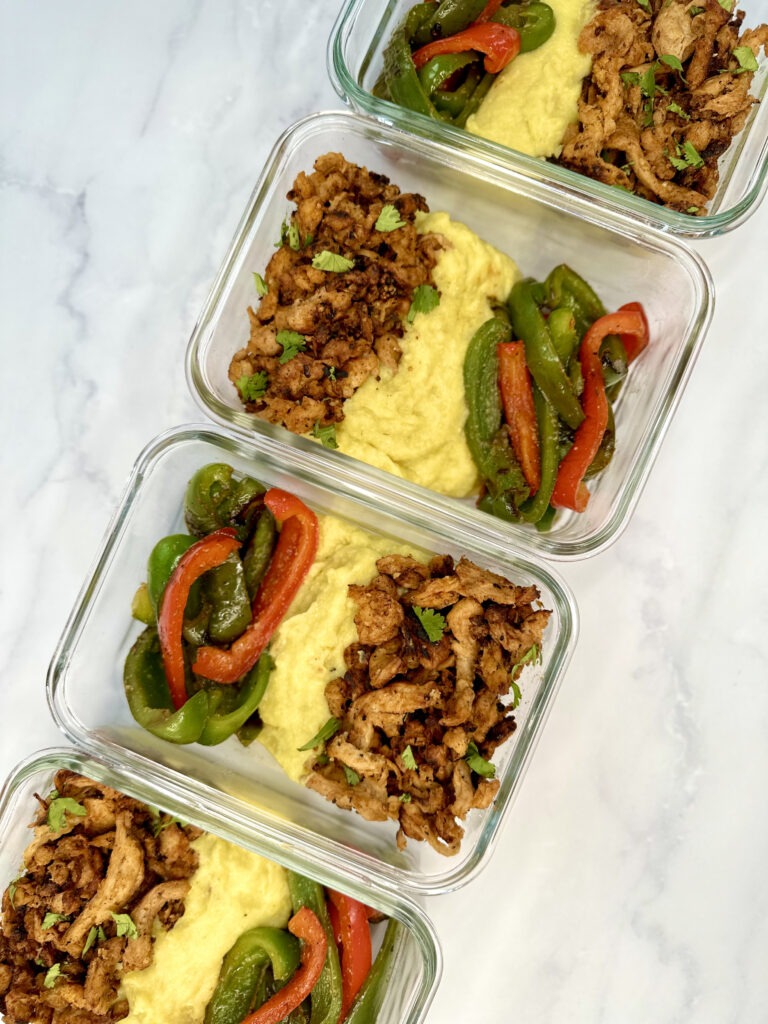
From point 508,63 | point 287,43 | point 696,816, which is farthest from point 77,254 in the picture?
point 696,816

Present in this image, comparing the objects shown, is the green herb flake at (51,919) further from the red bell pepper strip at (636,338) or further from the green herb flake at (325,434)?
the red bell pepper strip at (636,338)

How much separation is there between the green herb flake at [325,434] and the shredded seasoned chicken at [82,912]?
1.05 m

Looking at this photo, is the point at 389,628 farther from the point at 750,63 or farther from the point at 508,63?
the point at 750,63

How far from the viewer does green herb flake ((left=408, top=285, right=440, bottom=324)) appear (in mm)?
2713

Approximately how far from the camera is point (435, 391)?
9.08ft

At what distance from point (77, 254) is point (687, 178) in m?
1.72

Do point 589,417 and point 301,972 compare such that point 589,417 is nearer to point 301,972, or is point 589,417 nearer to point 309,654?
point 309,654

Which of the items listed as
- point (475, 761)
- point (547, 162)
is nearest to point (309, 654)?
point (475, 761)

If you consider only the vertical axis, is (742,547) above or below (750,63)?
below

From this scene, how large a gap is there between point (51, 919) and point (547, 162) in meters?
2.27

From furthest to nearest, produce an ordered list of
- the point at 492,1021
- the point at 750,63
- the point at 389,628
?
the point at 492,1021 < the point at 750,63 < the point at 389,628

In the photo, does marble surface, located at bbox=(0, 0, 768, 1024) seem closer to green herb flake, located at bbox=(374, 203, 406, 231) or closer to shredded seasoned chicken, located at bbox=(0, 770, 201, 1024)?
shredded seasoned chicken, located at bbox=(0, 770, 201, 1024)

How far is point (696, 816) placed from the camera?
121 inches

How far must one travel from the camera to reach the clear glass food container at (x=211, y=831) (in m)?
2.64
